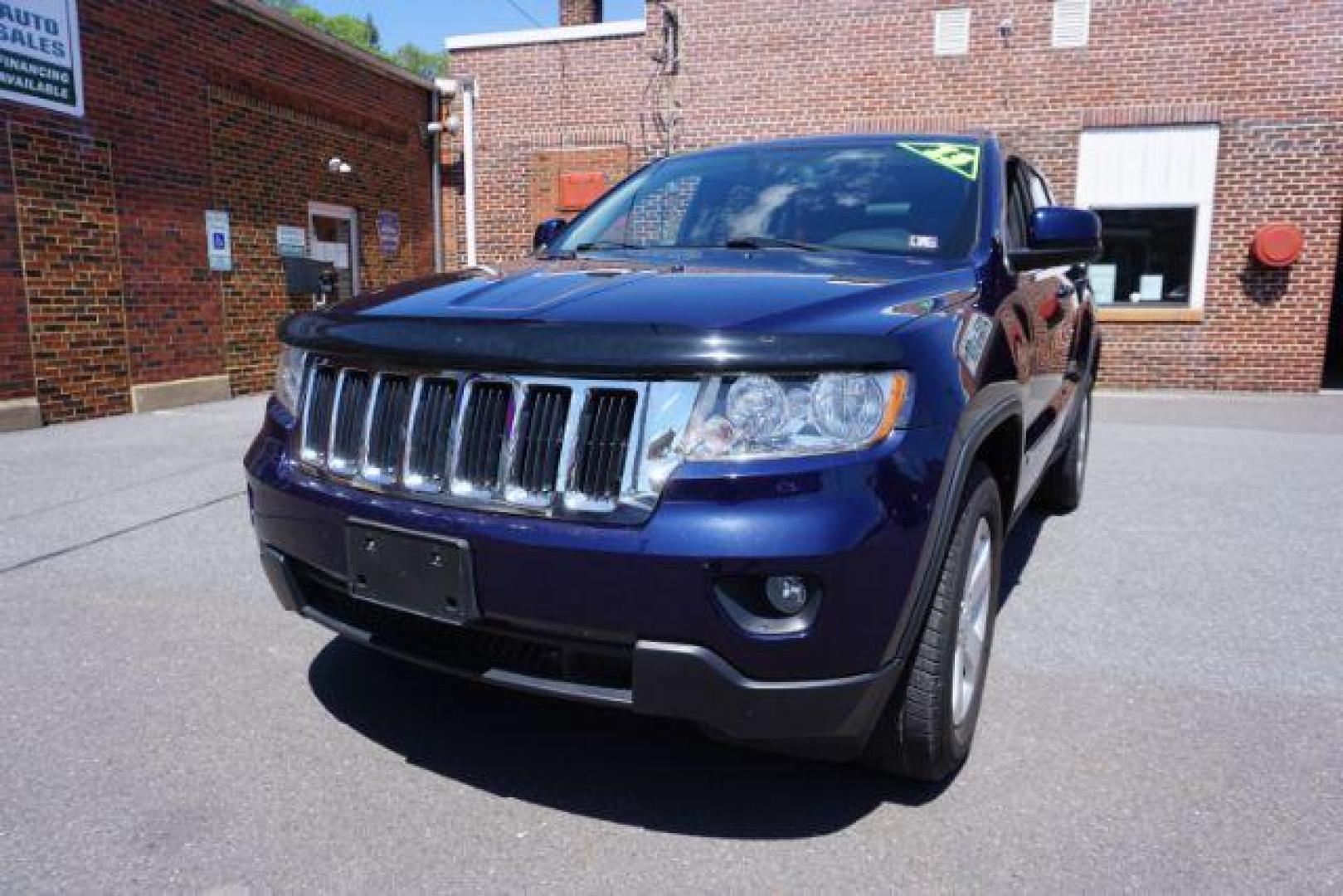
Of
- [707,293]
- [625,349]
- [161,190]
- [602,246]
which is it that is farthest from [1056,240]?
[161,190]

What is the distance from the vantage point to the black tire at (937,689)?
2.15 meters

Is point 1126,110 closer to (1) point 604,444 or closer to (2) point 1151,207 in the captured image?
(2) point 1151,207

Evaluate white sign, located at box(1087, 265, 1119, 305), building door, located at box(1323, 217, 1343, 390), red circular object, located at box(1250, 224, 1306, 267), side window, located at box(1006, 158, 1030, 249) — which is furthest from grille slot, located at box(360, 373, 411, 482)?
building door, located at box(1323, 217, 1343, 390)

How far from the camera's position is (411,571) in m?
2.11

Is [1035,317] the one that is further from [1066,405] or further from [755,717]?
[755,717]

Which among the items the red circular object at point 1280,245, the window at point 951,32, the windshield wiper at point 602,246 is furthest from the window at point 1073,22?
the windshield wiper at point 602,246

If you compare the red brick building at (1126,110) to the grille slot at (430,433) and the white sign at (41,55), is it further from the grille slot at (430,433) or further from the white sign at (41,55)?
the grille slot at (430,433)

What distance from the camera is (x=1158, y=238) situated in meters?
11.5

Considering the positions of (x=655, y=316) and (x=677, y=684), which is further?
(x=655, y=316)

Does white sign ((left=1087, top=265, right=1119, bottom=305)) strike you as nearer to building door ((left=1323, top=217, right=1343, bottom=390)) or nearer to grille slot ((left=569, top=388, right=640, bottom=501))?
building door ((left=1323, top=217, right=1343, bottom=390))

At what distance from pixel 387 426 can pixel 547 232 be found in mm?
1881

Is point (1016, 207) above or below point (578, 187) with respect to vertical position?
below

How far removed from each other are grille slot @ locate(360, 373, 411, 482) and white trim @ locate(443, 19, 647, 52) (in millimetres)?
11713

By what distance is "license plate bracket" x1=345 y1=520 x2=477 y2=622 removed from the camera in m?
2.04
